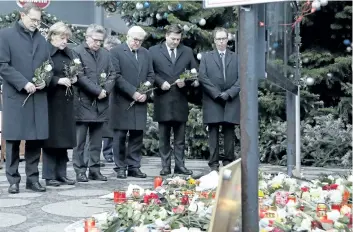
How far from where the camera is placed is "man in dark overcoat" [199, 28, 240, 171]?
7.38 m

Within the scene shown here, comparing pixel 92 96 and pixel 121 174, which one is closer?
pixel 92 96

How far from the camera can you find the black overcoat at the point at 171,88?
24.5ft

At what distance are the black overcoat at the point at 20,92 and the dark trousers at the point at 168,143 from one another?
6.44 feet

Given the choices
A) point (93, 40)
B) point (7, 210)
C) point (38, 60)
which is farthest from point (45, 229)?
point (93, 40)

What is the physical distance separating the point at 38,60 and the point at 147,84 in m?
1.55

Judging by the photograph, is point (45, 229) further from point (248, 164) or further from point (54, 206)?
point (248, 164)

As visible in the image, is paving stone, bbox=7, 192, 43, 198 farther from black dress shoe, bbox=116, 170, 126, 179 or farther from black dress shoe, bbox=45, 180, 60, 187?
black dress shoe, bbox=116, 170, 126, 179

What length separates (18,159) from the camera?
20.1ft

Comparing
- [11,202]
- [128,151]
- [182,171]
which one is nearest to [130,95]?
[128,151]

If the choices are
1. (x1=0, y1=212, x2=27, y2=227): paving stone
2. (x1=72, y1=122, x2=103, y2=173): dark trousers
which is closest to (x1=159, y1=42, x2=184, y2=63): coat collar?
(x1=72, y1=122, x2=103, y2=173): dark trousers

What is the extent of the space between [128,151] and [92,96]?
3.00 feet

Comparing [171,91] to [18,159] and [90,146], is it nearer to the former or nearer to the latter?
[90,146]

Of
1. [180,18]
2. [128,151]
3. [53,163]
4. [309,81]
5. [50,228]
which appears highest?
[180,18]

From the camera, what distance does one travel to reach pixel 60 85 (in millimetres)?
6395
